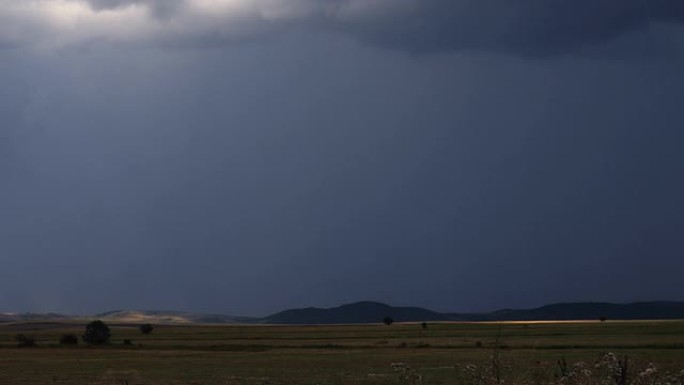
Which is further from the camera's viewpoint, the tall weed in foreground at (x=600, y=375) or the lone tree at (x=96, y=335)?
the lone tree at (x=96, y=335)

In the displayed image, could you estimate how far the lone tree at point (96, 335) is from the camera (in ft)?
389

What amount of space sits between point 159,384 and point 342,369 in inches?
521

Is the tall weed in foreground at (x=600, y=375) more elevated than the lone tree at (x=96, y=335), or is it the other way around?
the lone tree at (x=96, y=335)

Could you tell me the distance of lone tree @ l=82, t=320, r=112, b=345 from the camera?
389 ft

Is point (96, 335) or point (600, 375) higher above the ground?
point (96, 335)

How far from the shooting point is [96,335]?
391ft

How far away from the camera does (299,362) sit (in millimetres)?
62781

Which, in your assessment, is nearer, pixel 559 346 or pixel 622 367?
pixel 622 367

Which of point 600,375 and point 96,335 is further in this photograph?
point 96,335

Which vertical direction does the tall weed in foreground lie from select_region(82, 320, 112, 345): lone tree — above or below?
below

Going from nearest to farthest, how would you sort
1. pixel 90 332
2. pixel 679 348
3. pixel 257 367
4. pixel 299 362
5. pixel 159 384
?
1. pixel 159 384
2. pixel 257 367
3. pixel 299 362
4. pixel 679 348
5. pixel 90 332

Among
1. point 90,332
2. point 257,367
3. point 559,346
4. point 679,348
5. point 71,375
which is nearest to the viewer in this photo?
point 71,375

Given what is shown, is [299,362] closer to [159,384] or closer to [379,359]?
[379,359]

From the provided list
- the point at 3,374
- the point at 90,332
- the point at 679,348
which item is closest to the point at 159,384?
the point at 3,374
